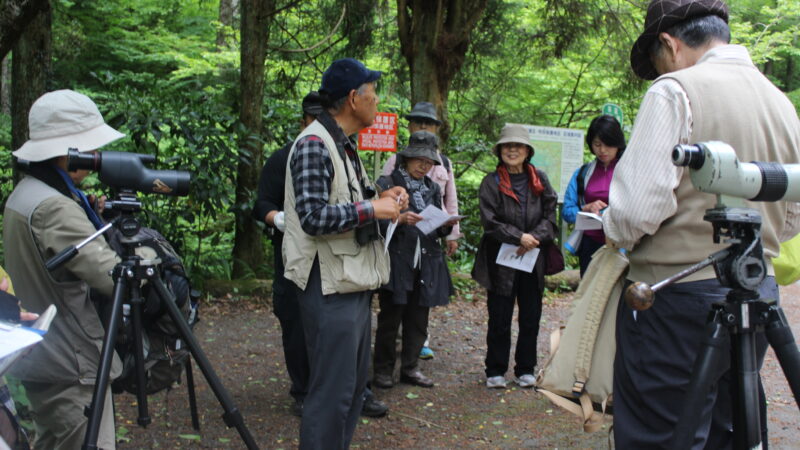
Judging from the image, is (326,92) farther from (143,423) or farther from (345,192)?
(143,423)

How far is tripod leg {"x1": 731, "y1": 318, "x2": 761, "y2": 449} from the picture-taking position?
1828 mm

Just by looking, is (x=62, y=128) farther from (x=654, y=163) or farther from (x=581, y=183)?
(x=581, y=183)

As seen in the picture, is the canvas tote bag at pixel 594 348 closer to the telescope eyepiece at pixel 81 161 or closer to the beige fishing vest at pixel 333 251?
the beige fishing vest at pixel 333 251

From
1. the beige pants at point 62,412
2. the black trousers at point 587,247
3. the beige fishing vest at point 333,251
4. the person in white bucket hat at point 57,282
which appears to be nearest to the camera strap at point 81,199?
the person in white bucket hat at point 57,282

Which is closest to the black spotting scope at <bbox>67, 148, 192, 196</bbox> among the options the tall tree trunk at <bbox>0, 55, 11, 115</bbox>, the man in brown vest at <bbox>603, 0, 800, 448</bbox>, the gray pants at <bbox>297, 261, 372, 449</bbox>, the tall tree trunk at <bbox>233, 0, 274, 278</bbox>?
the gray pants at <bbox>297, 261, 372, 449</bbox>

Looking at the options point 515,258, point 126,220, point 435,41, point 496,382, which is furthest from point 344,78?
point 435,41

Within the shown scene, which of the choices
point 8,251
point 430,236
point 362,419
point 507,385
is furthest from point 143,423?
point 507,385

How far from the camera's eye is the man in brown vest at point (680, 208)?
2.23 metres

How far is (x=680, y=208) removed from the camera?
7.50 ft

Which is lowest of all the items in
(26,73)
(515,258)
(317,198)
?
(515,258)

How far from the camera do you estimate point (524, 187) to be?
526cm

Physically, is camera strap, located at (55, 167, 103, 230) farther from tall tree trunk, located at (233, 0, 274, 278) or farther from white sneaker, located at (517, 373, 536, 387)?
tall tree trunk, located at (233, 0, 274, 278)

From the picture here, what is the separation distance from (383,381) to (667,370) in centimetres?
310

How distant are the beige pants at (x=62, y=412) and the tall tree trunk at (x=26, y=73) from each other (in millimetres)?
3759
